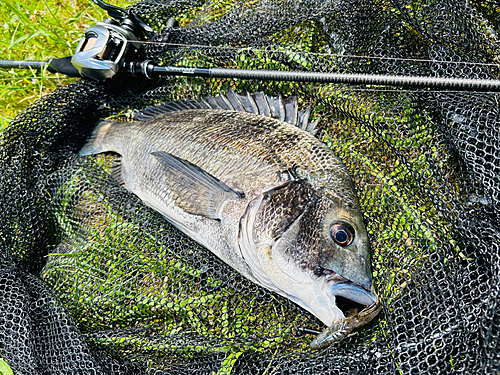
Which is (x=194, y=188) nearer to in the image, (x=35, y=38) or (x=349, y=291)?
(x=349, y=291)

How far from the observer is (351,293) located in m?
1.93

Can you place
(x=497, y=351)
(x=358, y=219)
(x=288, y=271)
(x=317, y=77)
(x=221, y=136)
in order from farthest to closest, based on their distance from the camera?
(x=221, y=136), (x=317, y=77), (x=358, y=219), (x=288, y=271), (x=497, y=351)

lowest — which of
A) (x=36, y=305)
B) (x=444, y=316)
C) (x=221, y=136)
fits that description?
(x=36, y=305)

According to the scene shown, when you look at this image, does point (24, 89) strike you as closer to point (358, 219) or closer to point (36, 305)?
point (36, 305)

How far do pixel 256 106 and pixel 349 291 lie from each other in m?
1.46

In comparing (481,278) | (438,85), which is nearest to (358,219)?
(481,278)

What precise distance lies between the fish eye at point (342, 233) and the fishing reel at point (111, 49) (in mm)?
1767

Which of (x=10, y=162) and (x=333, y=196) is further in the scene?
(x=10, y=162)

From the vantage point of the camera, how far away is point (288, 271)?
204 cm

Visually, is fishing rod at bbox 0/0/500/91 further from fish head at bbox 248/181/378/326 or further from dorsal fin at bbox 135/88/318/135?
fish head at bbox 248/181/378/326

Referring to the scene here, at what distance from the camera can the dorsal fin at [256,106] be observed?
2.68m

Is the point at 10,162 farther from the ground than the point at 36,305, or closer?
farther from the ground

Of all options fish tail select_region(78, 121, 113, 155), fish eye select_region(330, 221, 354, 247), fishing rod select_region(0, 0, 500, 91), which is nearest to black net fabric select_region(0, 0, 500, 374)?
fish tail select_region(78, 121, 113, 155)

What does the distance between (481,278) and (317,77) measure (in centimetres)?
141
